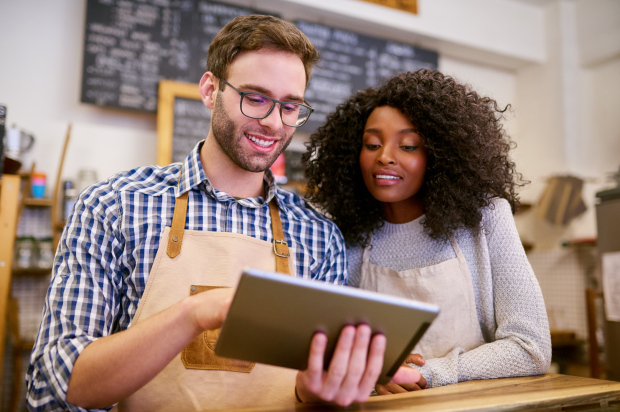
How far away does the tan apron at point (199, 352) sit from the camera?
114cm

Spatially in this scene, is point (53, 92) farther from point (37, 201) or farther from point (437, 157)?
point (437, 157)

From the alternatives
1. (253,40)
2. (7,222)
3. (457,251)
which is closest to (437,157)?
(457,251)

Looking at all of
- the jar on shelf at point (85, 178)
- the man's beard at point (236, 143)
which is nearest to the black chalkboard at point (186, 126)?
the jar on shelf at point (85, 178)

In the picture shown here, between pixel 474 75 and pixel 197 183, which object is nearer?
pixel 197 183

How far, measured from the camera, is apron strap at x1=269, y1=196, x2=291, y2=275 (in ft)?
4.43

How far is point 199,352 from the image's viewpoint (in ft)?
3.81

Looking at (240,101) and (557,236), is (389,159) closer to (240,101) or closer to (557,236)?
(240,101)

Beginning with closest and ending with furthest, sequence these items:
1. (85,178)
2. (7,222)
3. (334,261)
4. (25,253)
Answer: (334,261) < (7,222) < (25,253) < (85,178)

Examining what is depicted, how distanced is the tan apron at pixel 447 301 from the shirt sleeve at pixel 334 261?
19 cm

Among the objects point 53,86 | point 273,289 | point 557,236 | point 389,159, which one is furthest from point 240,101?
point 557,236

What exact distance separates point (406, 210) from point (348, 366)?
915mm

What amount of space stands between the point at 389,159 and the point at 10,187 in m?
1.52

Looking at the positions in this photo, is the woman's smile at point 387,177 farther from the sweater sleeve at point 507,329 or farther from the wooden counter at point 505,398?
the wooden counter at point 505,398

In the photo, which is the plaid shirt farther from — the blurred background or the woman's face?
the blurred background
